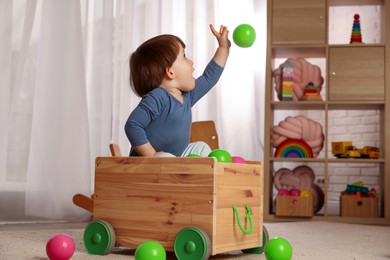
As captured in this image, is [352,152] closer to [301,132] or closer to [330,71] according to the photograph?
[301,132]

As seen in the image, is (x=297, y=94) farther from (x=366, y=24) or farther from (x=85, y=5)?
(x=85, y=5)

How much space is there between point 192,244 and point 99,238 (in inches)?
11.5

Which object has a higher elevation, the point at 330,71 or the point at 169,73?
the point at 330,71

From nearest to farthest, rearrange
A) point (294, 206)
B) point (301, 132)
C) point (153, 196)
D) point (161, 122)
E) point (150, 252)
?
point (150, 252)
point (153, 196)
point (161, 122)
point (294, 206)
point (301, 132)

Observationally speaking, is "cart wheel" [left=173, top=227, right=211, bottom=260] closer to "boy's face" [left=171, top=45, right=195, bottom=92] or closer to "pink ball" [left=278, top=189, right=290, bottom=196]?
"boy's face" [left=171, top=45, right=195, bottom=92]

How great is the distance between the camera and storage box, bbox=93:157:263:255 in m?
1.44

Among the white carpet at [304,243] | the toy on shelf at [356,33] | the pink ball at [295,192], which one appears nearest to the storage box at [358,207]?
the pink ball at [295,192]

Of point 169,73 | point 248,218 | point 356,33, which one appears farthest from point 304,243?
point 356,33

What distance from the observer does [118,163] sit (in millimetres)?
1600

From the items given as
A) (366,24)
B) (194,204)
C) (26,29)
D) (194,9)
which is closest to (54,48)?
(26,29)

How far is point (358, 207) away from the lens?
10.4 ft

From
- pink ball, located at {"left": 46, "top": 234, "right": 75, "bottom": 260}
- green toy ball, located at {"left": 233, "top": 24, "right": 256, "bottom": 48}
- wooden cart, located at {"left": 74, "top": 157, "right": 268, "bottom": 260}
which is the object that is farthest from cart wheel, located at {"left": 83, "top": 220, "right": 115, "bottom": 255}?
green toy ball, located at {"left": 233, "top": 24, "right": 256, "bottom": 48}

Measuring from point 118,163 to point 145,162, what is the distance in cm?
10

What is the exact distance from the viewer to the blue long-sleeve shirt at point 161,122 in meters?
1.65
